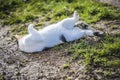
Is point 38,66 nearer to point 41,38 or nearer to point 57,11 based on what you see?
point 41,38

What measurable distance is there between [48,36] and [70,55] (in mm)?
682

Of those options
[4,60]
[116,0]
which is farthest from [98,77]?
[116,0]

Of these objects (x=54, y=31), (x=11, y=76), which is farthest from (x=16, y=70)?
(x=54, y=31)

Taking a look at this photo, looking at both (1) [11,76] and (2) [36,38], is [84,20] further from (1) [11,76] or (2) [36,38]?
(1) [11,76]

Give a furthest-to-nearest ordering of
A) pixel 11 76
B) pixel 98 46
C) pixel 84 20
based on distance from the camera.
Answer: pixel 84 20 < pixel 98 46 < pixel 11 76

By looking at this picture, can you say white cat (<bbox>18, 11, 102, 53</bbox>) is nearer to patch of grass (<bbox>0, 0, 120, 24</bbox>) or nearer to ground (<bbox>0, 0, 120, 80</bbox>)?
ground (<bbox>0, 0, 120, 80</bbox>)

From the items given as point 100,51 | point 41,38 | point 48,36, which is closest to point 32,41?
point 41,38

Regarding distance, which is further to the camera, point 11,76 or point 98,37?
point 98,37

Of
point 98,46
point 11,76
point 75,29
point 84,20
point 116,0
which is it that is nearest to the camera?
point 11,76

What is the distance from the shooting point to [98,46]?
6.41 metres

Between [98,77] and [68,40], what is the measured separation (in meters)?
1.43

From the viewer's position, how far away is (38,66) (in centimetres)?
611

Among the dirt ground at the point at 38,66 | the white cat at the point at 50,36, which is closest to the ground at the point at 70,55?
the dirt ground at the point at 38,66

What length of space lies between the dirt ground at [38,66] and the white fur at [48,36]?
150 mm
